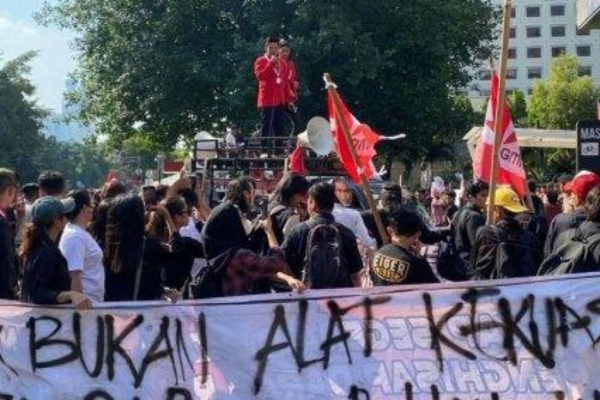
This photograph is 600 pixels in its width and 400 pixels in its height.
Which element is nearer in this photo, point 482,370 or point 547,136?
point 482,370

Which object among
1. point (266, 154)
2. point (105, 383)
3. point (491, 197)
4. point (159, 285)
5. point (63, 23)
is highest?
point (63, 23)

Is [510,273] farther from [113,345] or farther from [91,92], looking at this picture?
[91,92]

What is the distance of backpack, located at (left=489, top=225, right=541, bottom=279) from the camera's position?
23.6 ft

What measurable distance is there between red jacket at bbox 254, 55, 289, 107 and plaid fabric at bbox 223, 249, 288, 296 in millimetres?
8618

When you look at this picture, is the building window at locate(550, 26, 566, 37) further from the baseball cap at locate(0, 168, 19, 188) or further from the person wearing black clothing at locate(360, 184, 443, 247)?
the baseball cap at locate(0, 168, 19, 188)

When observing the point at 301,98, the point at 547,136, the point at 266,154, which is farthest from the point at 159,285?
the point at 301,98

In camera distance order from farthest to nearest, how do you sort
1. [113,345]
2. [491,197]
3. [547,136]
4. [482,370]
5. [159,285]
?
[547,136], [491,197], [159,285], [113,345], [482,370]

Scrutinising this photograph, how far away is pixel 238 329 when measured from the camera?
6109mm

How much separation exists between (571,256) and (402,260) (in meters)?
1.02

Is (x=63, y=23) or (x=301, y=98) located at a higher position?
(x=63, y=23)

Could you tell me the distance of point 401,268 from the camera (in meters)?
5.96

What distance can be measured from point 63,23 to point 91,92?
9.08 feet

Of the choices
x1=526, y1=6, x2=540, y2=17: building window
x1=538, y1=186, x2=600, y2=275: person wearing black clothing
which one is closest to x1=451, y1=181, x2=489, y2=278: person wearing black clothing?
x1=538, y1=186, x2=600, y2=275: person wearing black clothing

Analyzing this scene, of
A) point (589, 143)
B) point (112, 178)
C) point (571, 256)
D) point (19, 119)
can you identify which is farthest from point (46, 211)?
point (19, 119)
